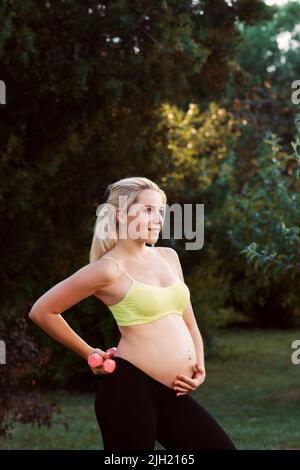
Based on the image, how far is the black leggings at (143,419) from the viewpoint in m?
3.43

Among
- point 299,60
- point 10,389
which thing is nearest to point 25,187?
point 10,389

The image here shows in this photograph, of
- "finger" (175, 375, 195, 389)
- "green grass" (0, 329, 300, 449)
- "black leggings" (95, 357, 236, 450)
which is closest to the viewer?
"black leggings" (95, 357, 236, 450)

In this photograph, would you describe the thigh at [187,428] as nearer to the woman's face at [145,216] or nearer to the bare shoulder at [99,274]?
the bare shoulder at [99,274]

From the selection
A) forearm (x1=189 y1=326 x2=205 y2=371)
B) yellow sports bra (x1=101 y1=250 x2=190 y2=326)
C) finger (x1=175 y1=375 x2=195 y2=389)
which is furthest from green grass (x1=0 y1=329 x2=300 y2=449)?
yellow sports bra (x1=101 y1=250 x2=190 y2=326)

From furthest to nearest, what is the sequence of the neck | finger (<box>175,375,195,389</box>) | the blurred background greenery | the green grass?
1. the green grass
2. the blurred background greenery
3. the neck
4. finger (<box>175,375,195,389</box>)

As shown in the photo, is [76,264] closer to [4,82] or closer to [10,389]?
[4,82]

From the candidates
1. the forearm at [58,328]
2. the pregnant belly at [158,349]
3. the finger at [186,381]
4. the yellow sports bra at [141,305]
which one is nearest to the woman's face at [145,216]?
the yellow sports bra at [141,305]

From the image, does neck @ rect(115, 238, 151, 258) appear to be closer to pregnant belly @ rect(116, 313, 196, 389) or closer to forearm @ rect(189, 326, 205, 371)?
pregnant belly @ rect(116, 313, 196, 389)

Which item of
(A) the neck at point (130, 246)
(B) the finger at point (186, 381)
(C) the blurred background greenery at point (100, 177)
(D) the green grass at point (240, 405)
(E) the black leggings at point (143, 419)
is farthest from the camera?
(D) the green grass at point (240, 405)

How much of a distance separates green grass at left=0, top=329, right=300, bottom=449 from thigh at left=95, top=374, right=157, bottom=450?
17.4ft

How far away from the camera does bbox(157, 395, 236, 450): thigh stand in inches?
135

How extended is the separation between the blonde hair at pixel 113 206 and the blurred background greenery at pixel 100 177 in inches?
160

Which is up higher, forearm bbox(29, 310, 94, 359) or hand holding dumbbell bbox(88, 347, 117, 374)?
forearm bbox(29, 310, 94, 359)
